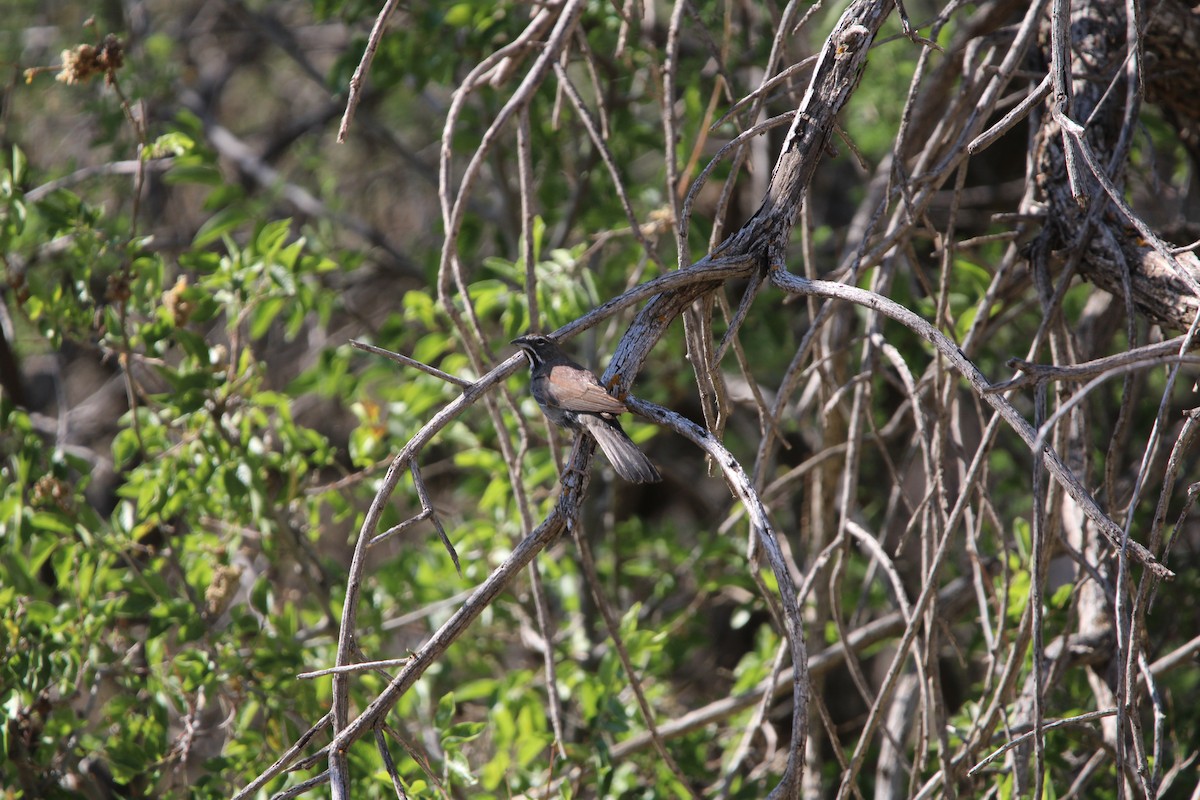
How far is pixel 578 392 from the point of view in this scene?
2764 mm

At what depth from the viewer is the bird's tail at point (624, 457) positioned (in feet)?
8.16

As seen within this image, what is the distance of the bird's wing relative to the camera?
8.30 feet

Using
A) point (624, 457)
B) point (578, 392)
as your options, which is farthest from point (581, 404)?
point (624, 457)

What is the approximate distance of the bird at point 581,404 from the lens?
8.16 ft

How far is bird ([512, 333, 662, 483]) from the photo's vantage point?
2.49 m

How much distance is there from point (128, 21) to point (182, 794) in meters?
5.29

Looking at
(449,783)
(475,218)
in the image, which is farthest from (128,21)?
(449,783)

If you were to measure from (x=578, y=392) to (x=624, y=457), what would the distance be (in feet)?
1.01

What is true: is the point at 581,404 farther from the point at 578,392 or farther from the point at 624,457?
the point at 624,457

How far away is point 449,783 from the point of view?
112 inches

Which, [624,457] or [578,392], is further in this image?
[578,392]

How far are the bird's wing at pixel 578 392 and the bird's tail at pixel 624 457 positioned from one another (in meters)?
0.06

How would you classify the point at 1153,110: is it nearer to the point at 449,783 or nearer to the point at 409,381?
the point at 409,381

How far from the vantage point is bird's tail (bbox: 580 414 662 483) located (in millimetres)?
2488
